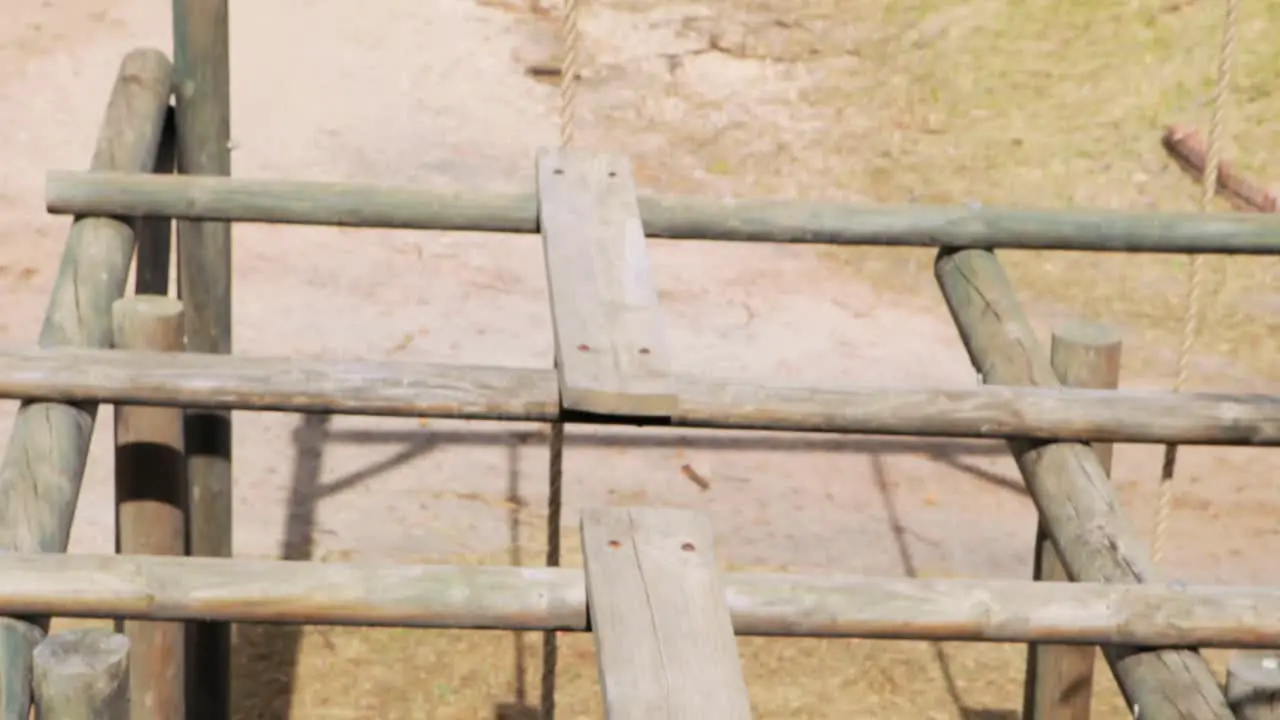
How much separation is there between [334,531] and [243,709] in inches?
29.0

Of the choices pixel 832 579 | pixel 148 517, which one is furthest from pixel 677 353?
pixel 832 579

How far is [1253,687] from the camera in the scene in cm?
236

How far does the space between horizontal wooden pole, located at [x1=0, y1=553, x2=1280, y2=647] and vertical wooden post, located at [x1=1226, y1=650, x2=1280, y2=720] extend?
0.04 m

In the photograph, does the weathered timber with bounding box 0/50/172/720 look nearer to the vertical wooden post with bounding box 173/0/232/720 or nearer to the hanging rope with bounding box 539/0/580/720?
the vertical wooden post with bounding box 173/0/232/720

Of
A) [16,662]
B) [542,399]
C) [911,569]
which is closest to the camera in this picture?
[16,662]

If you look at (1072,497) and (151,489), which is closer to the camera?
(1072,497)

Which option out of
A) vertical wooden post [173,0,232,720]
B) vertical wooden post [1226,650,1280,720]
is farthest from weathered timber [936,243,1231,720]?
vertical wooden post [173,0,232,720]

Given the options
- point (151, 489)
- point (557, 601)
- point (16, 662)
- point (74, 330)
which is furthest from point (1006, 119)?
point (16, 662)

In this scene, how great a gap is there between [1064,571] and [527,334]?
11.1 ft

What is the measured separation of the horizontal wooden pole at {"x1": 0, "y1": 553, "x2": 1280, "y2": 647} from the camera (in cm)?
221

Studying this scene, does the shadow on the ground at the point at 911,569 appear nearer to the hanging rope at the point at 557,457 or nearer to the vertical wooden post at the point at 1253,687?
the hanging rope at the point at 557,457

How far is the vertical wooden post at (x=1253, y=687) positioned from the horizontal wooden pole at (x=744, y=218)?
1324 mm

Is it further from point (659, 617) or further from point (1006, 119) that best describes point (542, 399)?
point (1006, 119)

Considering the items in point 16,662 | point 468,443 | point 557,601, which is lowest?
point 468,443
